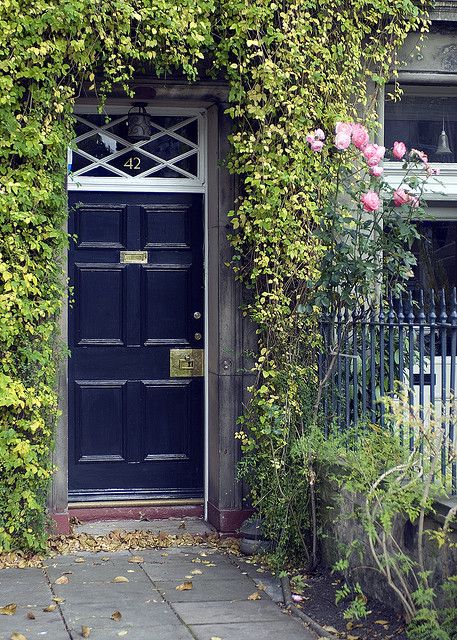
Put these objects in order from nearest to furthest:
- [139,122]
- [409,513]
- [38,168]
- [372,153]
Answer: [409,513]
[372,153]
[38,168]
[139,122]

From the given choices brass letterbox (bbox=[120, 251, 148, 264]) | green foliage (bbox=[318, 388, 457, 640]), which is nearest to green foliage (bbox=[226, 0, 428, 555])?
brass letterbox (bbox=[120, 251, 148, 264])

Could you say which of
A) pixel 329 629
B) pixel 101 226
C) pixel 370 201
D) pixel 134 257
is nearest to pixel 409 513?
pixel 329 629

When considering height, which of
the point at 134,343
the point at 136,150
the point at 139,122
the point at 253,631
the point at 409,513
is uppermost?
the point at 139,122

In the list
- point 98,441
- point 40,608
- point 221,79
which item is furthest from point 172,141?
point 40,608

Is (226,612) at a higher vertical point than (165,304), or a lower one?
lower

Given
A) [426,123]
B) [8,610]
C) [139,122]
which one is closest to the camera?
[8,610]

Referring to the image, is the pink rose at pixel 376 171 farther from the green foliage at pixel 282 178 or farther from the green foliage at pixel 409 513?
the green foliage at pixel 409 513

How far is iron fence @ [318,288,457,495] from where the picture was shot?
572cm

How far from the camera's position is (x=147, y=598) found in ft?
21.2

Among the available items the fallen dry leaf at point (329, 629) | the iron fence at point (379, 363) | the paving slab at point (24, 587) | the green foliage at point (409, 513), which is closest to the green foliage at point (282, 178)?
the iron fence at point (379, 363)

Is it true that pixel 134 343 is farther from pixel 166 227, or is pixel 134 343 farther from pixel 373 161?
pixel 373 161

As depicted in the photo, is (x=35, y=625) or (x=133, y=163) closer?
(x=35, y=625)

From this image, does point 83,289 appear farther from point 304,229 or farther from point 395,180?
point 395,180

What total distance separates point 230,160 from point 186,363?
5.53 ft
